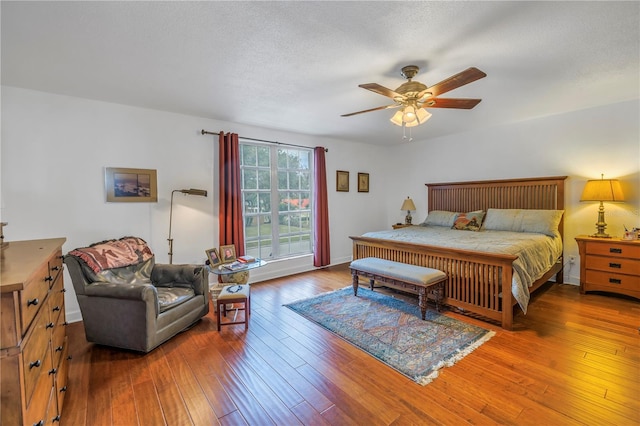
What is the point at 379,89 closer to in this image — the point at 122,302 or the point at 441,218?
the point at 122,302

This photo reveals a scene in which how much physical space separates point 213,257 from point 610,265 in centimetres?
493

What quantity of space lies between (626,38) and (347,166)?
4025 mm

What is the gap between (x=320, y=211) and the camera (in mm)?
5098

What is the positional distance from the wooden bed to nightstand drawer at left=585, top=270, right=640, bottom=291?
388 mm

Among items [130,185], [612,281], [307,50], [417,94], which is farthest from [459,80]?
[130,185]

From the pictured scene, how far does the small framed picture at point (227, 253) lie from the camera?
12.1 feet

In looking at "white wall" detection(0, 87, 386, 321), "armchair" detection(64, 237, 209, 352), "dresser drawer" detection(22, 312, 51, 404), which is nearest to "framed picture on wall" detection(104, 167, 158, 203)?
"white wall" detection(0, 87, 386, 321)

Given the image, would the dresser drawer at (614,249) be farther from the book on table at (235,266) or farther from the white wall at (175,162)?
the book on table at (235,266)

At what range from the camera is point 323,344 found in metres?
2.55

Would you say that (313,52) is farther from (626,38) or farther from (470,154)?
(470,154)

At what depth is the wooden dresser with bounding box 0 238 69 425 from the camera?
1.00 metres

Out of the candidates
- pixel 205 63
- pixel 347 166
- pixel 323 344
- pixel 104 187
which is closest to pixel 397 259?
pixel 323 344

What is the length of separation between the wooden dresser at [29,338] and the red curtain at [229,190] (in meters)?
2.26

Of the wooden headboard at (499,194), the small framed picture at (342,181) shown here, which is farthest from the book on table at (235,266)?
the wooden headboard at (499,194)
